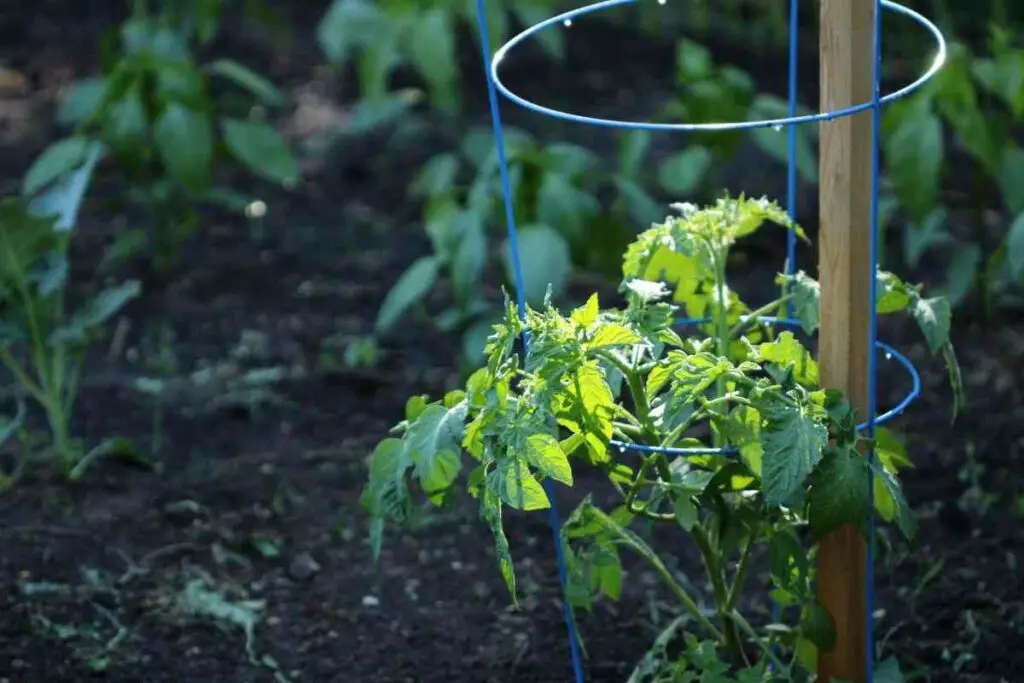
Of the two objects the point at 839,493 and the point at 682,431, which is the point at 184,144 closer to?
the point at 682,431

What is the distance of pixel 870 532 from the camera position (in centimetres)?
217

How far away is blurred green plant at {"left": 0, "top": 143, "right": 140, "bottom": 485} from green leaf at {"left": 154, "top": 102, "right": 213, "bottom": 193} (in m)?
0.46

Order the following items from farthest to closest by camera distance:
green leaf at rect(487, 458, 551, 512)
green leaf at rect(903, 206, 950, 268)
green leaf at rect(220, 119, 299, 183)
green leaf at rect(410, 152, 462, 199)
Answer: green leaf at rect(220, 119, 299, 183), green leaf at rect(410, 152, 462, 199), green leaf at rect(903, 206, 950, 268), green leaf at rect(487, 458, 551, 512)

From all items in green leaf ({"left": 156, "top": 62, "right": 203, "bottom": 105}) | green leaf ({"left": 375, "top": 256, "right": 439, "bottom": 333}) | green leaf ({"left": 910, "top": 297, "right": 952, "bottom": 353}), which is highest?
green leaf ({"left": 156, "top": 62, "right": 203, "bottom": 105})

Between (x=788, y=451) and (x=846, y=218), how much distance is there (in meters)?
0.35

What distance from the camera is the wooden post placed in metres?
2.11

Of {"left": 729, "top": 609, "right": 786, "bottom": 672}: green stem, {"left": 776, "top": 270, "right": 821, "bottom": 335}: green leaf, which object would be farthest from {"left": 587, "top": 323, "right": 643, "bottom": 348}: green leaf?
{"left": 729, "top": 609, "right": 786, "bottom": 672}: green stem

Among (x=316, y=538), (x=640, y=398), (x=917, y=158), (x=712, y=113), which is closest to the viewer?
(x=640, y=398)

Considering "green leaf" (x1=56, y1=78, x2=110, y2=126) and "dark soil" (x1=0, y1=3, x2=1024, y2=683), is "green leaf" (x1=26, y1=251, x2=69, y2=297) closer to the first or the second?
"dark soil" (x1=0, y1=3, x2=1024, y2=683)

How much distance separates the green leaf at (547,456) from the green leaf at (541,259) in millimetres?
1311

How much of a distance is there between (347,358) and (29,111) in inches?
79.7

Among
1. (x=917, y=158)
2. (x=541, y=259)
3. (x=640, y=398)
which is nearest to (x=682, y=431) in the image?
(x=640, y=398)

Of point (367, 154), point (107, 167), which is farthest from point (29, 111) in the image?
point (367, 154)

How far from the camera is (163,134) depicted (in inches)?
150
